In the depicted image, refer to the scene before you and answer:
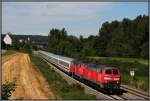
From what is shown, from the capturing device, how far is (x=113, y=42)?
103 meters

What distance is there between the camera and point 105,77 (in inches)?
1323

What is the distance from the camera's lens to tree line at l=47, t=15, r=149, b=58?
8400 cm

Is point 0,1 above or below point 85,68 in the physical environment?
above

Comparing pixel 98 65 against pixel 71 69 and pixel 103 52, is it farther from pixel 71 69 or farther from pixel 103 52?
pixel 103 52

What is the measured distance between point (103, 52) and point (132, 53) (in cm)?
2287

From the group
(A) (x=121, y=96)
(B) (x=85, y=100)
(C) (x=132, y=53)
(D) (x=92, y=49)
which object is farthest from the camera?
(D) (x=92, y=49)

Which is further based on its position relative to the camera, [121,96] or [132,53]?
[132,53]

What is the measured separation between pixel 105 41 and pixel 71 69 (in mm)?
66656

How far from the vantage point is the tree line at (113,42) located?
84.0m

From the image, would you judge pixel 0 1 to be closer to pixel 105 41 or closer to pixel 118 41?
pixel 118 41

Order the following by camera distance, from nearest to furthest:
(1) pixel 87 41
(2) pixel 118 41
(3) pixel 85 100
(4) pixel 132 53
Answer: (3) pixel 85 100 < (4) pixel 132 53 < (2) pixel 118 41 < (1) pixel 87 41

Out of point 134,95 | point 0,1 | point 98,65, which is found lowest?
point 134,95

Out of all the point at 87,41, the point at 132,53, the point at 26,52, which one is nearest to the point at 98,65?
the point at 132,53

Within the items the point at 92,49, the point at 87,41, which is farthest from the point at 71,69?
the point at 87,41
